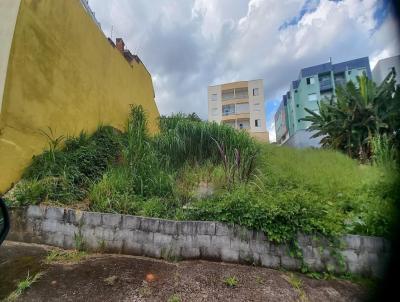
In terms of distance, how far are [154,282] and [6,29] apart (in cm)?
534

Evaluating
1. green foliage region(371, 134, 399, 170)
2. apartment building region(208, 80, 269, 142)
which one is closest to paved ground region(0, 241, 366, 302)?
green foliage region(371, 134, 399, 170)

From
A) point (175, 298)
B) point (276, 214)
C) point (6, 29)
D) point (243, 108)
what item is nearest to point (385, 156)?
point (276, 214)

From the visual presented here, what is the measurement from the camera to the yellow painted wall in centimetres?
452

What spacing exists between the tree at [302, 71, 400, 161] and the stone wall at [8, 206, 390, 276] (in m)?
11.2

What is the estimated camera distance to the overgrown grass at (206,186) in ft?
12.5

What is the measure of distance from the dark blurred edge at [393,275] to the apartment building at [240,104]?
1263 inches

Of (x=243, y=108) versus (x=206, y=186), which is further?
(x=243, y=108)

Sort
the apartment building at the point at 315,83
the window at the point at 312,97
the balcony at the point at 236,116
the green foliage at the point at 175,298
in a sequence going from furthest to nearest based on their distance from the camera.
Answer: the balcony at the point at 236,116 < the window at the point at 312,97 < the apartment building at the point at 315,83 < the green foliage at the point at 175,298

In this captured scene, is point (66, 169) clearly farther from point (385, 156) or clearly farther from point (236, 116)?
point (236, 116)

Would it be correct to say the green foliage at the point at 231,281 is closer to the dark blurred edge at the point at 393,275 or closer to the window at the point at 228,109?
the dark blurred edge at the point at 393,275

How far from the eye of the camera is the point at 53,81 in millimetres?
5594

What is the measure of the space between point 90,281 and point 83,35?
6.53 m

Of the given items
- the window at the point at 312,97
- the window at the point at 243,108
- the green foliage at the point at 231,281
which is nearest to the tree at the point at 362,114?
the green foliage at the point at 231,281

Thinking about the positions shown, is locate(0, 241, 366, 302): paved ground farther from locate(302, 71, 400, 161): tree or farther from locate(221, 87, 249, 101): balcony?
locate(221, 87, 249, 101): balcony
